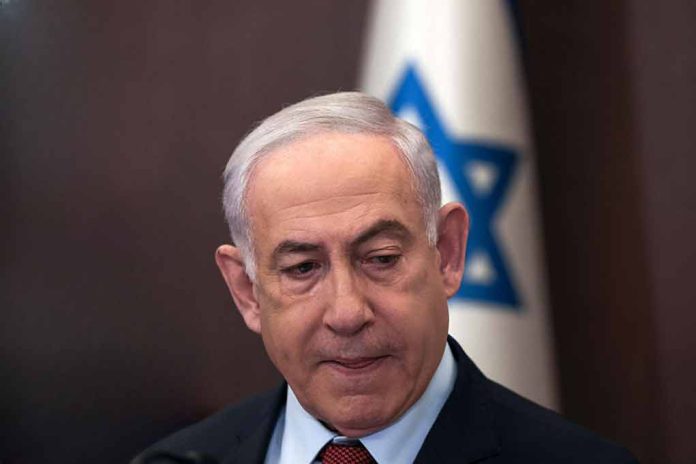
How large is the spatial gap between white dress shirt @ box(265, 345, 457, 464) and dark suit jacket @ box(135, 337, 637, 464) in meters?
0.03

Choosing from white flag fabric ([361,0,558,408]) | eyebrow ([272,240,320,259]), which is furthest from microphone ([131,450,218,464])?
white flag fabric ([361,0,558,408])

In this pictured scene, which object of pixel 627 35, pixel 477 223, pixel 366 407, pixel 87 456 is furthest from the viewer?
pixel 87 456

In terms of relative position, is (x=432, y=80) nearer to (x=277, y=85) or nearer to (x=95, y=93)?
(x=277, y=85)

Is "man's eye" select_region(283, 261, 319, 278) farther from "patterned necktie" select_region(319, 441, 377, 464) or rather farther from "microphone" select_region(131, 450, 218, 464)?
"microphone" select_region(131, 450, 218, 464)

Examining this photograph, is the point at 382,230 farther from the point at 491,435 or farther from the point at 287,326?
the point at 491,435

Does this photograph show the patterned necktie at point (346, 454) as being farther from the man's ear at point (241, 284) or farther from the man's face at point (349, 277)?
the man's ear at point (241, 284)

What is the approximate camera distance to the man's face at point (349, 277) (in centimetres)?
190

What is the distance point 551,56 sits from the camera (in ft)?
11.1

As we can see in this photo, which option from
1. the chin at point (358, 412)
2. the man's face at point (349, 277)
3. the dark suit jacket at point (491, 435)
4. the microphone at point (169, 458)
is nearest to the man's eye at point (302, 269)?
the man's face at point (349, 277)

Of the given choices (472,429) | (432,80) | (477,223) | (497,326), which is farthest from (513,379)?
(472,429)

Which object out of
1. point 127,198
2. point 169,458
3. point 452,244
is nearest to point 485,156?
point 452,244

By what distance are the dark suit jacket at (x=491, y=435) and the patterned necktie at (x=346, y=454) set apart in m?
0.10

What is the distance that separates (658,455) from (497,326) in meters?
0.68

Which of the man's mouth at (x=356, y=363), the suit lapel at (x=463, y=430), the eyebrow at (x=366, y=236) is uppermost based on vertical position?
the eyebrow at (x=366, y=236)
